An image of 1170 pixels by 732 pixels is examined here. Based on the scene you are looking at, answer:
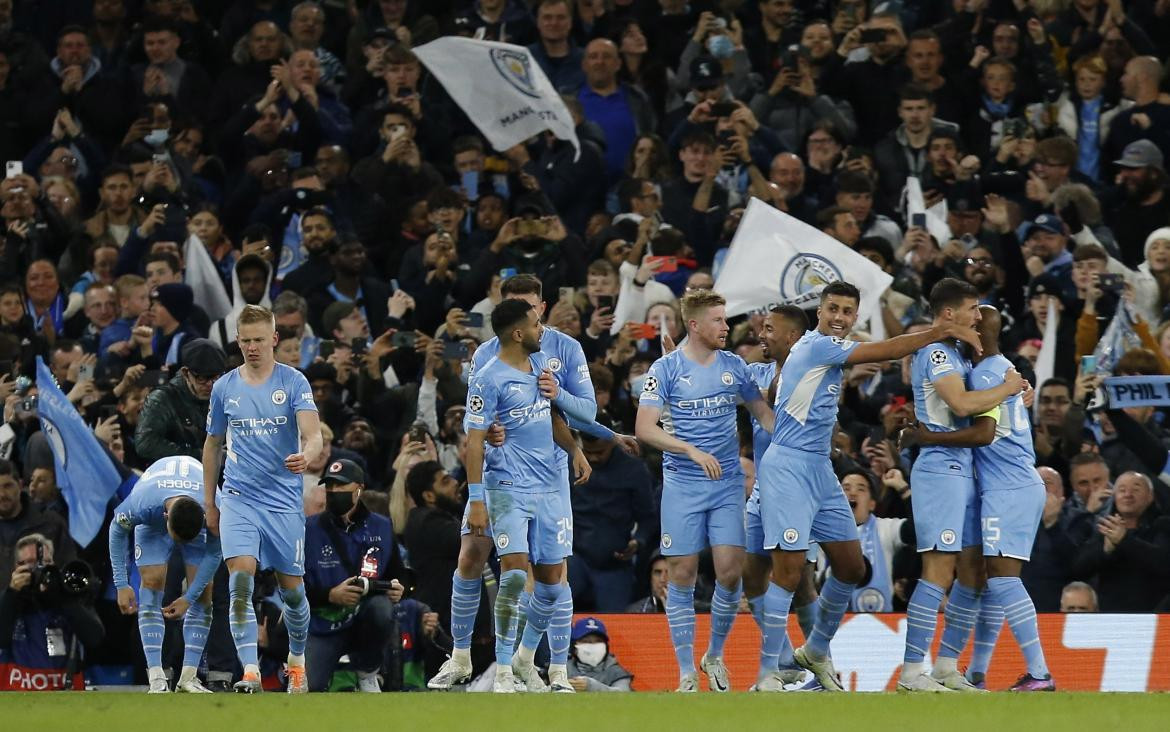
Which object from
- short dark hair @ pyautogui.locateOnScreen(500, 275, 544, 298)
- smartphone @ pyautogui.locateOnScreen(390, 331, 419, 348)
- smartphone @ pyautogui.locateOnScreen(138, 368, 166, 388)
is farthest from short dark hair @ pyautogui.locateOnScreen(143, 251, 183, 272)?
short dark hair @ pyautogui.locateOnScreen(500, 275, 544, 298)

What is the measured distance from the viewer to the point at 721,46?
1961 cm

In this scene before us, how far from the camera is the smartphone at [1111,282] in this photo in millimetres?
15727

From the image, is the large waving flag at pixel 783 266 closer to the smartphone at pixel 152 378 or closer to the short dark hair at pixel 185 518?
the smartphone at pixel 152 378

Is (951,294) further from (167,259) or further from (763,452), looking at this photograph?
(167,259)

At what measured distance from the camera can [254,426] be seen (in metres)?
12.7

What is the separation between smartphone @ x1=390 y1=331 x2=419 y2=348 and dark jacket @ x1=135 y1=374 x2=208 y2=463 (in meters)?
2.87

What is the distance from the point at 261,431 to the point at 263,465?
0.22 m

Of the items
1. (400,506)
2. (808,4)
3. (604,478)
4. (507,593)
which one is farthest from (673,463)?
(808,4)

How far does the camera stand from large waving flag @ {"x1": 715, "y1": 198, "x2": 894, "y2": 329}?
16.4 meters

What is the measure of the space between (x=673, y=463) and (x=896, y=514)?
3198mm

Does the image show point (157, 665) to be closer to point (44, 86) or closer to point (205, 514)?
point (205, 514)

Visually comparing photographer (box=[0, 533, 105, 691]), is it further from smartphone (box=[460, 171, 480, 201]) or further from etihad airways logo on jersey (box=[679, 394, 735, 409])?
smartphone (box=[460, 171, 480, 201])

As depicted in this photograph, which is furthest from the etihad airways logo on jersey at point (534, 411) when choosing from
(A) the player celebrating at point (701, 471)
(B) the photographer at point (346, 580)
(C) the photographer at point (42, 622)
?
(C) the photographer at point (42, 622)

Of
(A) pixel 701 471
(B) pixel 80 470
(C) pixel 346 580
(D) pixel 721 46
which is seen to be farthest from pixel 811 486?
(D) pixel 721 46
